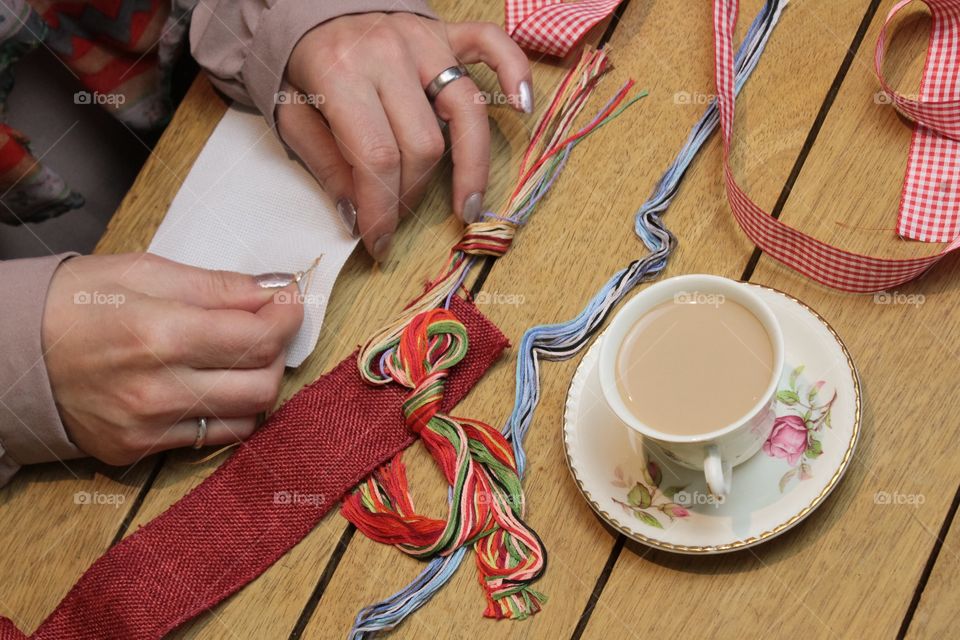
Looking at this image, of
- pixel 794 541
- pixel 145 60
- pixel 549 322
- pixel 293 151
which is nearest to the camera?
pixel 794 541

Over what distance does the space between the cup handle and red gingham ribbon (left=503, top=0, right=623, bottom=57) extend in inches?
19.3

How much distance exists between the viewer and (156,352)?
89 centimetres

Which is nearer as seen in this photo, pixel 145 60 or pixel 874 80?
pixel 874 80

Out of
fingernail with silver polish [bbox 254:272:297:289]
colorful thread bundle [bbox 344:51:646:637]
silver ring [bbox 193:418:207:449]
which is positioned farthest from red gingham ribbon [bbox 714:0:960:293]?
silver ring [bbox 193:418:207:449]

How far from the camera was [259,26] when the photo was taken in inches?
39.5

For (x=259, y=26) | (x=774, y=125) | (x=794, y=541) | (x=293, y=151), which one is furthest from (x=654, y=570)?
(x=259, y=26)

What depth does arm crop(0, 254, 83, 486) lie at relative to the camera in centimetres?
90

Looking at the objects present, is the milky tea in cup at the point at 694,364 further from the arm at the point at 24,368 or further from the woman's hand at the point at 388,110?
the arm at the point at 24,368

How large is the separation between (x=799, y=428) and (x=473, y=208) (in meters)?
0.38

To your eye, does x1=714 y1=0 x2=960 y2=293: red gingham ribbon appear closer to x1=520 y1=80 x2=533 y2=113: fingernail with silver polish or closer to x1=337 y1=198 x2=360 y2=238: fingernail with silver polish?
x1=520 y1=80 x2=533 y2=113: fingernail with silver polish

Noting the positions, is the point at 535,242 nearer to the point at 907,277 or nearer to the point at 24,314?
the point at 907,277

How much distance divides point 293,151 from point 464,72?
207 millimetres

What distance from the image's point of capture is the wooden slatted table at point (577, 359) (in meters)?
0.81

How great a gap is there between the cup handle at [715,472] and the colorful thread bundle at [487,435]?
19 centimetres
